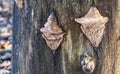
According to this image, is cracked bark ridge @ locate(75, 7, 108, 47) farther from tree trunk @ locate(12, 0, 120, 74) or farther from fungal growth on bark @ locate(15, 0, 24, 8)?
fungal growth on bark @ locate(15, 0, 24, 8)

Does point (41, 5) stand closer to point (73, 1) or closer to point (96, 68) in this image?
point (73, 1)

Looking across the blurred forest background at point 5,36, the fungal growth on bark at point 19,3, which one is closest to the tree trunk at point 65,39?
the fungal growth on bark at point 19,3

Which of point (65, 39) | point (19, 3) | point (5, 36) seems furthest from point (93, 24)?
point (5, 36)

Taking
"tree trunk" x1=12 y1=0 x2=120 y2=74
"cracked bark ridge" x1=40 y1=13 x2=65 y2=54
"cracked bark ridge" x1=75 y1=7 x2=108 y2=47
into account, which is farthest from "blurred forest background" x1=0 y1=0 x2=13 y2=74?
"cracked bark ridge" x1=75 y1=7 x2=108 y2=47

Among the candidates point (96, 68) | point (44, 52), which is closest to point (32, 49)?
point (44, 52)

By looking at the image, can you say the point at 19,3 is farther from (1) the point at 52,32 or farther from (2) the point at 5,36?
(2) the point at 5,36

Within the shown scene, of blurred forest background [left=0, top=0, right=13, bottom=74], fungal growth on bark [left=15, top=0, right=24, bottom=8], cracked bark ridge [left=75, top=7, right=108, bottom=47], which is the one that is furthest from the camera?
blurred forest background [left=0, top=0, right=13, bottom=74]

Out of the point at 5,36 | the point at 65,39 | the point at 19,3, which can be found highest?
the point at 19,3
